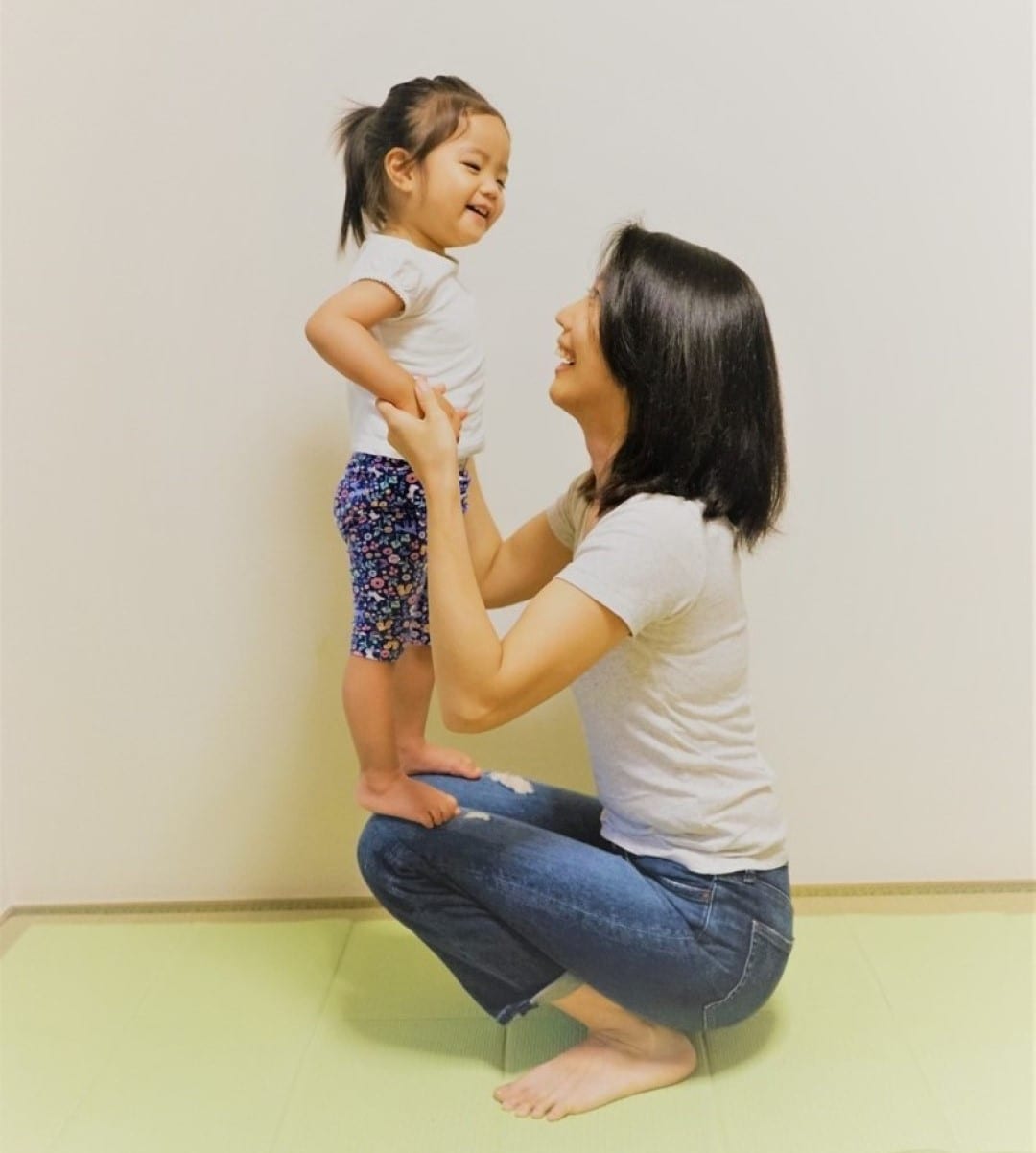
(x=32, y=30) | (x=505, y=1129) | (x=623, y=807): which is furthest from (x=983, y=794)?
(x=32, y=30)

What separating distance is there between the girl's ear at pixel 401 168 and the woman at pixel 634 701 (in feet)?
0.82

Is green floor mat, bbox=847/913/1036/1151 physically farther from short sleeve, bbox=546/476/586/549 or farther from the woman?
short sleeve, bbox=546/476/586/549

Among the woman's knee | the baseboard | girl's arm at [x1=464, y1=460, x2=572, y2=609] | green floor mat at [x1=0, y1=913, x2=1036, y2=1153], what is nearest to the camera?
green floor mat at [x1=0, y1=913, x2=1036, y2=1153]

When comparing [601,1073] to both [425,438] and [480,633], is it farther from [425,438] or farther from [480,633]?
[425,438]

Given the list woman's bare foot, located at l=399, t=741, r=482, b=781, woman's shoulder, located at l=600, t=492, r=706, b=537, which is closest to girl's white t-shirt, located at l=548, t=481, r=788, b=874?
woman's shoulder, located at l=600, t=492, r=706, b=537

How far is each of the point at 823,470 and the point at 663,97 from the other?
1.88 ft

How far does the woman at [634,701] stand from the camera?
1384 mm

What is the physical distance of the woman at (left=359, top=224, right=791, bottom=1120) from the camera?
1.38m

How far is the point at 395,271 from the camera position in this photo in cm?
152

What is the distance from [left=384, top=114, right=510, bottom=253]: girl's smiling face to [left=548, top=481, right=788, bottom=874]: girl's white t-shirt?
Answer: 0.40 m

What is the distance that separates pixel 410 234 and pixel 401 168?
8 cm

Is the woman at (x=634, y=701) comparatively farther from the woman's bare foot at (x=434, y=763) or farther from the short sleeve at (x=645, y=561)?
the woman's bare foot at (x=434, y=763)

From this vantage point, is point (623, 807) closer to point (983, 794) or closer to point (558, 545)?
point (558, 545)

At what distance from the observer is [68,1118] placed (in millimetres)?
1520
